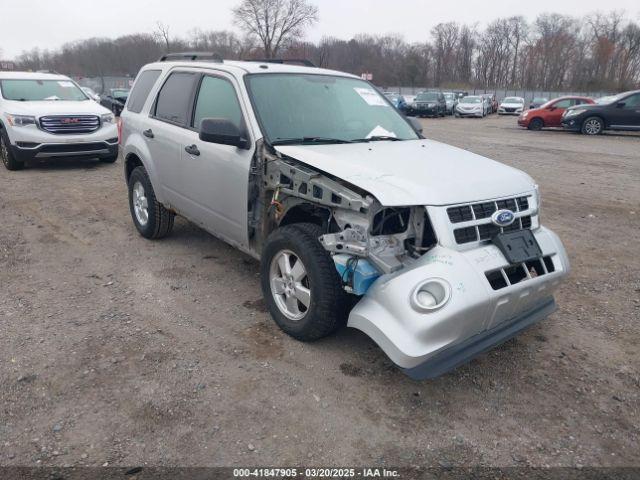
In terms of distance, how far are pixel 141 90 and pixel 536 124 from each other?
19650mm

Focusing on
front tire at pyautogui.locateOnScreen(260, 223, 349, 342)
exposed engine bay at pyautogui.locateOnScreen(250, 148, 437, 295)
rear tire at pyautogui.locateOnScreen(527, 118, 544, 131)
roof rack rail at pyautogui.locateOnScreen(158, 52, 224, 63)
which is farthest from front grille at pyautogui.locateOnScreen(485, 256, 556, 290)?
rear tire at pyautogui.locateOnScreen(527, 118, 544, 131)

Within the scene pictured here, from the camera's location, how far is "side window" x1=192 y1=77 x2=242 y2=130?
4.18 metres

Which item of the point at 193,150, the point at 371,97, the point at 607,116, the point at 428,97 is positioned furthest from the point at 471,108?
the point at 193,150

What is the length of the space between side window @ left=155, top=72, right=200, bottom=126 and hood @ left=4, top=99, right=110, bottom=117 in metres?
5.48

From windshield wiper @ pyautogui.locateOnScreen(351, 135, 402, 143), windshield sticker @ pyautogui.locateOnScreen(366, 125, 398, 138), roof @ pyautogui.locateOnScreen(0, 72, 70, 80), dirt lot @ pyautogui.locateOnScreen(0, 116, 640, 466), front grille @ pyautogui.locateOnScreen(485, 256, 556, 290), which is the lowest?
dirt lot @ pyautogui.locateOnScreen(0, 116, 640, 466)

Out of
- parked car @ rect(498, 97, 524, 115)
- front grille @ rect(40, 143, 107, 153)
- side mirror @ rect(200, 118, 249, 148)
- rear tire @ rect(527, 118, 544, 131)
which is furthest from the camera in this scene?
parked car @ rect(498, 97, 524, 115)

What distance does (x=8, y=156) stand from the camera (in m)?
9.72

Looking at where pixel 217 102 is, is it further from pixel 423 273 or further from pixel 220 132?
pixel 423 273

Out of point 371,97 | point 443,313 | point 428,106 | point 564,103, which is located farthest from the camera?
point 428,106

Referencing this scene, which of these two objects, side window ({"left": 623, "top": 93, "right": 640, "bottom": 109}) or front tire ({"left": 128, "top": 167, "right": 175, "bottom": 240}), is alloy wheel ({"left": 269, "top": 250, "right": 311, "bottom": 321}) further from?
side window ({"left": 623, "top": 93, "right": 640, "bottom": 109})

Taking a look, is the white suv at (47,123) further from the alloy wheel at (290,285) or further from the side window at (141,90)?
the alloy wheel at (290,285)

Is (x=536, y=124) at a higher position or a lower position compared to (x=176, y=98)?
lower

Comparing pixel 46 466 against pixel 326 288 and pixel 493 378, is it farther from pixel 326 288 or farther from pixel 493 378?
pixel 493 378

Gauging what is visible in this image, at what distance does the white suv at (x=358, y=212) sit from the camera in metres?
2.85
